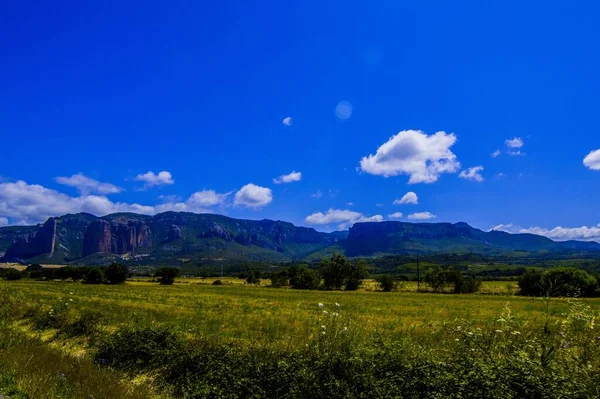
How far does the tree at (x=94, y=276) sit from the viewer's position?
10231 centimetres

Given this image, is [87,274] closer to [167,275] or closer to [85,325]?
[167,275]

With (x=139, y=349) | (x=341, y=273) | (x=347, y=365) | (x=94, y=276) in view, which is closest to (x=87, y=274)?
(x=94, y=276)

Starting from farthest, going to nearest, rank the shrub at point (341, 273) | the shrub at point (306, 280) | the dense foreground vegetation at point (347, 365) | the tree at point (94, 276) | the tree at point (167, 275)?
1. the tree at point (167, 275)
2. the tree at point (94, 276)
3. the shrub at point (306, 280)
4. the shrub at point (341, 273)
5. the dense foreground vegetation at point (347, 365)

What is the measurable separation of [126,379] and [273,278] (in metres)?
98.5

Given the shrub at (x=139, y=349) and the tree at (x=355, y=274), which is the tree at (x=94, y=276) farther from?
the shrub at (x=139, y=349)

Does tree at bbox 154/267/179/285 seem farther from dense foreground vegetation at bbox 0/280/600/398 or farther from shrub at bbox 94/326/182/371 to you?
dense foreground vegetation at bbox 0/280/600/398

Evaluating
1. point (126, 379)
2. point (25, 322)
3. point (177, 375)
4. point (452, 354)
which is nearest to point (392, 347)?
point (452, 354)

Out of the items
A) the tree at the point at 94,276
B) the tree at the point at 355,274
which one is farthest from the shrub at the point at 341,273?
the tree at the point at 94,276

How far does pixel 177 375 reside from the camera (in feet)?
31.6

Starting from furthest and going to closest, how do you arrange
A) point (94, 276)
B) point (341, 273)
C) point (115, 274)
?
point (94, 276)
point (115, 274)
point (341, 273)

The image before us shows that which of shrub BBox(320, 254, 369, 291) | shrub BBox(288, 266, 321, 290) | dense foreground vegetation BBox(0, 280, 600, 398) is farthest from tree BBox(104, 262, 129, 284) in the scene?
dense foreground vegetation BBox(0, 280, 600, 398)

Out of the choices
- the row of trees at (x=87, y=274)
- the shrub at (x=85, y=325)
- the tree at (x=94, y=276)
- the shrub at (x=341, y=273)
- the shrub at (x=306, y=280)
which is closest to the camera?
the shrub at (x=85, y=325)

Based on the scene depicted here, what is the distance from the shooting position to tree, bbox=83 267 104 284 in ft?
336

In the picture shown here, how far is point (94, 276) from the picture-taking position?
103 metres
